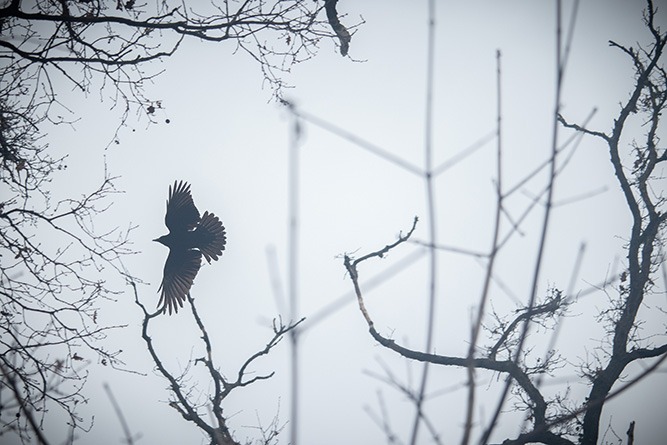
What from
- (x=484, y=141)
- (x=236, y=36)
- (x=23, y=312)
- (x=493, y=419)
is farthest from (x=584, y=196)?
(x=23, y=312)

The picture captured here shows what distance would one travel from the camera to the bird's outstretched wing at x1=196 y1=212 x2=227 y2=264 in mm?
6684

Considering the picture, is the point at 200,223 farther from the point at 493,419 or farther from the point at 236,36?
the point at 493,419

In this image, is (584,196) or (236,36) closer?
(584,196)

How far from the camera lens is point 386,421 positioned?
4.51 feet

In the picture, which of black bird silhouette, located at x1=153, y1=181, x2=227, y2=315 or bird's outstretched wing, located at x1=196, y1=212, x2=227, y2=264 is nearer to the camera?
black bird silhouette, located at x1=153, y1=181, x2=227, y2=315

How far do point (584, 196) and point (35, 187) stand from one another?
4768 millimetres

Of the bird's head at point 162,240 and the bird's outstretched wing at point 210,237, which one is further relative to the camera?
the bird's outstretched wing at point 210,237

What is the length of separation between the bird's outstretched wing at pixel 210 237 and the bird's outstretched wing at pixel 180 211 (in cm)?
34

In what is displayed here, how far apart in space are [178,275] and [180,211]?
863 millimetres

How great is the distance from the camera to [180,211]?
6258 millimetres

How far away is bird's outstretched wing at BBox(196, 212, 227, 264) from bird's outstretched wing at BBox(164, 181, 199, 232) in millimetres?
337

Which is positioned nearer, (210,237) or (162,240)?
(162,240)

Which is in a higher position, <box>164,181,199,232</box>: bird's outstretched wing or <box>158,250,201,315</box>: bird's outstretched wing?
<box>164,181,199,232</box>: bird's outstretched wing

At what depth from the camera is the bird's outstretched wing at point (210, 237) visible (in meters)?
6.68
